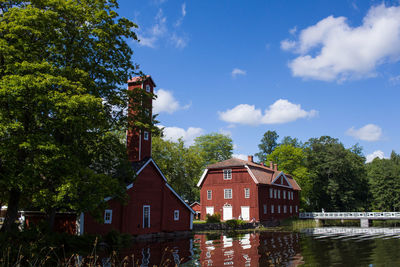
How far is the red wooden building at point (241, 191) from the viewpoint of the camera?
46.5m

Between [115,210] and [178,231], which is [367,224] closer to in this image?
[178,231]

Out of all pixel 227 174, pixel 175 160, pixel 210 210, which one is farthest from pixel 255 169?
pixel 175 160

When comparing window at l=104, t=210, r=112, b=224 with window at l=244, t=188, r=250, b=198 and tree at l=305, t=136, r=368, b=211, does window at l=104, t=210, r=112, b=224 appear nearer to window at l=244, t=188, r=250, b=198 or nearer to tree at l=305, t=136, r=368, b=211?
window at l=244, t=188, r=250, b=198

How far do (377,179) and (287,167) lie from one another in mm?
18891

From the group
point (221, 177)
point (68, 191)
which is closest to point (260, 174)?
point (221, 177)

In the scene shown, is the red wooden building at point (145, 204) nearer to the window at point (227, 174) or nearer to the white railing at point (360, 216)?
the window at point (227, 174)

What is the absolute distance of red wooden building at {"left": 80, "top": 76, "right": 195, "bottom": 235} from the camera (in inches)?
1030

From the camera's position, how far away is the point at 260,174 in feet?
160

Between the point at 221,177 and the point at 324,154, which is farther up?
the point at 324,154

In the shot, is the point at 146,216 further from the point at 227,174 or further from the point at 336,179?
the point at 336,179

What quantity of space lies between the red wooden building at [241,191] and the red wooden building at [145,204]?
15.2 metres

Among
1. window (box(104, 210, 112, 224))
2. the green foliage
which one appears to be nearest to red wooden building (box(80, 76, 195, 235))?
window (box(104, 210, 112, 224))

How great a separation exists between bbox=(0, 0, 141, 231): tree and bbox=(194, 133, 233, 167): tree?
5425cm

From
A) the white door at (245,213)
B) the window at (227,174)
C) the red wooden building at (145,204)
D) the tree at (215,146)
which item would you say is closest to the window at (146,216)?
the red wooden building at (145,204)
